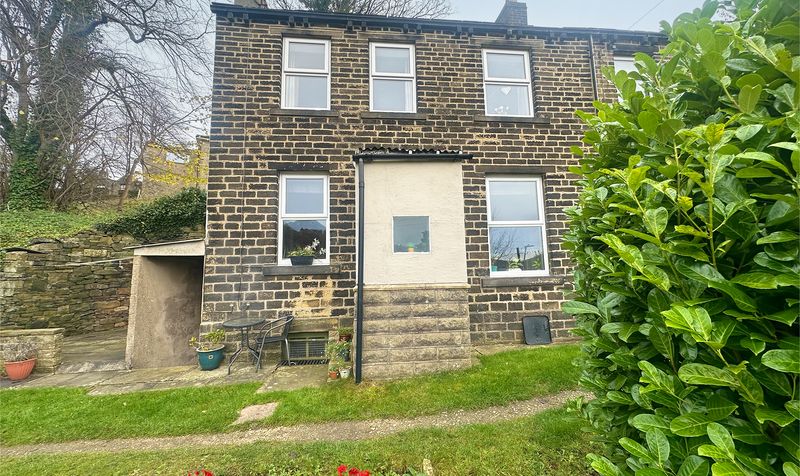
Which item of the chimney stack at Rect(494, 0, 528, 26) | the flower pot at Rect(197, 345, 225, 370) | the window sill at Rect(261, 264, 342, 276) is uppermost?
the chimney stack at Rect(494, 0, 528, 26)

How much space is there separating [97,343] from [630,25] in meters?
15.0

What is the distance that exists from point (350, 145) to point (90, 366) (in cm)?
641

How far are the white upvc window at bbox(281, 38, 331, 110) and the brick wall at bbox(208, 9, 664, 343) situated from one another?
0.54 ft

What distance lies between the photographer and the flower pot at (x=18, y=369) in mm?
5438

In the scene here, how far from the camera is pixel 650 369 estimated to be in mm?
1127

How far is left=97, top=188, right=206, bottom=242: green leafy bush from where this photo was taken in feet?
31.5

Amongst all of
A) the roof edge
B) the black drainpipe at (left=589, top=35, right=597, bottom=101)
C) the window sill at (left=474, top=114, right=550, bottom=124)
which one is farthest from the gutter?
the black drainpipe at (left=589, top=35, right=597, bottom=101)

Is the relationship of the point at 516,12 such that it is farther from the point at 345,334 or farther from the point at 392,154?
the point at 345,334

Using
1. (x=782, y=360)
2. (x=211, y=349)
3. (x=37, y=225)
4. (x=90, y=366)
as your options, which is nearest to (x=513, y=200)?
(x=782, y=360)

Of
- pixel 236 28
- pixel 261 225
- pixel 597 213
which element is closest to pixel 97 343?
pixel 261 225

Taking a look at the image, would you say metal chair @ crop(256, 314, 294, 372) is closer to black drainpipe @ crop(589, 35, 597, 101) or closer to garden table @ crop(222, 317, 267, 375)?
garden table @ crop(222, 317, 267, 375)

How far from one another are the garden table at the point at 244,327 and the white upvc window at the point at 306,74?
14.4ft

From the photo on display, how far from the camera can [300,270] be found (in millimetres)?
6230

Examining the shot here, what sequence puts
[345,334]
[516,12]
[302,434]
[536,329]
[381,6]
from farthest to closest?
[381,6] → [516,12] → [536,329] → [345,334] → [302,434]
